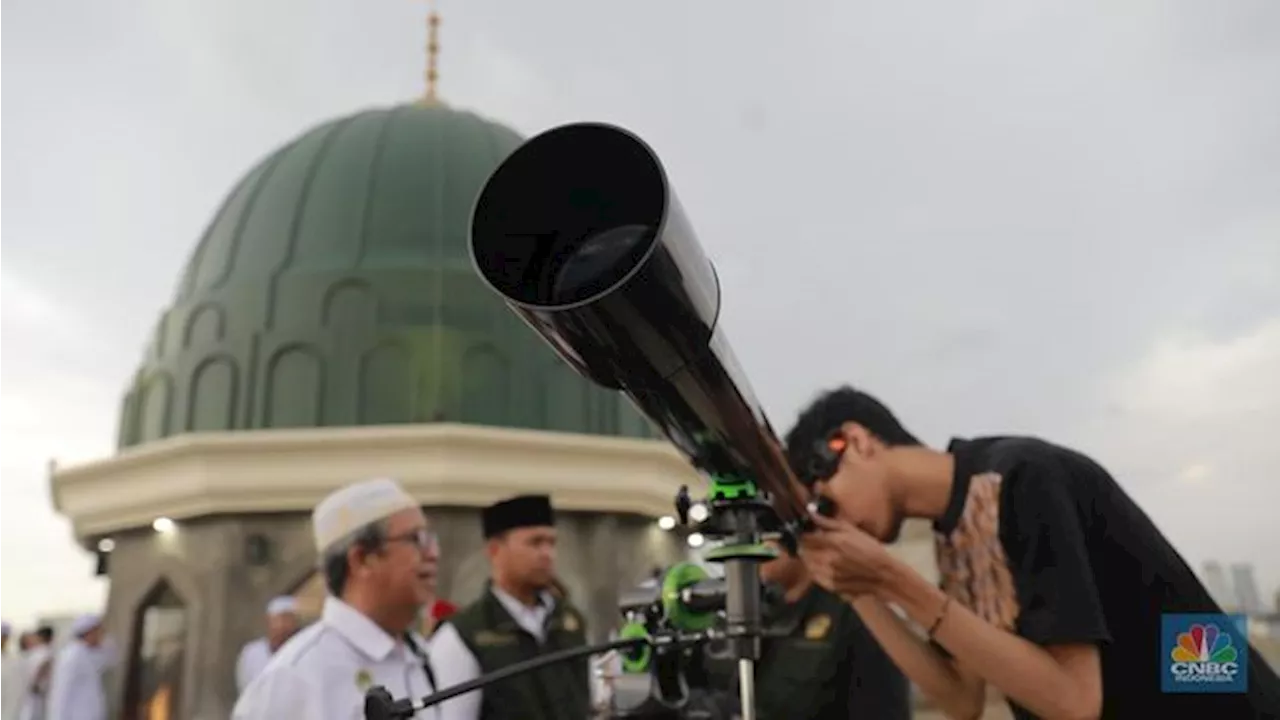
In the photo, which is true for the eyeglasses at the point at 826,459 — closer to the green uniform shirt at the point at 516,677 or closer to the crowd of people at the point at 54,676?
the green uniform shirt at the point at 516,677

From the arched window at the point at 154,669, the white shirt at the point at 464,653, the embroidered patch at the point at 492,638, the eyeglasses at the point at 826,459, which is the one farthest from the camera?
the arched window at the point at 154,669

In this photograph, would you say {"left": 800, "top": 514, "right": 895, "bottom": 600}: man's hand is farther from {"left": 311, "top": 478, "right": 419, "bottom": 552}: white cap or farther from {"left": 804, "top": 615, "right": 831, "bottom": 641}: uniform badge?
{"left": 311, "top": 478, "right": 419, "bottom": 552}: white cap

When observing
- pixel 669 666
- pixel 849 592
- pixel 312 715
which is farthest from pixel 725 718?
pixel 312 715

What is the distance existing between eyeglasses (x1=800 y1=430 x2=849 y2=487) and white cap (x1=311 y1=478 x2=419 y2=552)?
4.86ft

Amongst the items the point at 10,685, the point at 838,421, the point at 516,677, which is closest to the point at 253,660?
the point at 10,685

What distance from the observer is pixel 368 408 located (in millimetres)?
13328

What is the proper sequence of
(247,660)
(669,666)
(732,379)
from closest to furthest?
1. (732,379)
2. (669,666)
3. (247,660)

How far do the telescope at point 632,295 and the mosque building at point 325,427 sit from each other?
35.7 feet

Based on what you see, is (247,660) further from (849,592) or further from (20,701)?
(849,592)

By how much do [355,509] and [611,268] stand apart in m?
2.08

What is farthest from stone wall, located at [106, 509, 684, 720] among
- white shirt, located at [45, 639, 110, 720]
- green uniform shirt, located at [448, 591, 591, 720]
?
green uniform shirt, located at [448, 591, 591, 720]

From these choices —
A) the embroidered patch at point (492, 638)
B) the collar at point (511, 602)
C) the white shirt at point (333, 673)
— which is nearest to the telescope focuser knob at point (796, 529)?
the white shirt at point (333, 673)

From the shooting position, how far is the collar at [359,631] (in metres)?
3.01

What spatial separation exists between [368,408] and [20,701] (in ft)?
16.2
